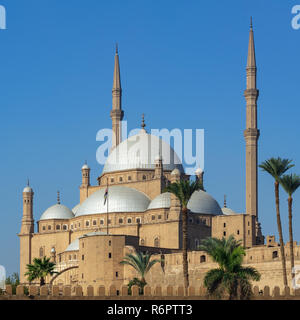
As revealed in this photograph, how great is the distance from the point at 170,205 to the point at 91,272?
44.9 ft

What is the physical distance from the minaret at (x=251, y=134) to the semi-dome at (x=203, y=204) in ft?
12.6

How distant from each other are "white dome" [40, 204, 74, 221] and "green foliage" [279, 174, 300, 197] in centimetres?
4166

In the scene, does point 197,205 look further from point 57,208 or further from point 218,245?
point 218,245

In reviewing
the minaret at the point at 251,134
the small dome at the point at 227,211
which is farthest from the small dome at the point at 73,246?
the small dome at the point at 227,211

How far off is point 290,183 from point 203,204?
1253 inches

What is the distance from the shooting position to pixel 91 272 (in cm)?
7862

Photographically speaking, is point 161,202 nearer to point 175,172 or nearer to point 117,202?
point 175,172

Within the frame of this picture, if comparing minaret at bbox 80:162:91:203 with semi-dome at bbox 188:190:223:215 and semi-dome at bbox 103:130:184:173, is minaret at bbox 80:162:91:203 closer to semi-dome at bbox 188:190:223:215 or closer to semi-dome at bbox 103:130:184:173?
semi-dome at bbox 103:130:184:173

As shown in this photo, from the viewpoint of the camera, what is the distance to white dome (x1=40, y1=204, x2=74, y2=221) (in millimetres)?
98812

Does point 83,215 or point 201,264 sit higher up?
point 83,215

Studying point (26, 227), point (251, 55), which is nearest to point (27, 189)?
point (26, 227)
